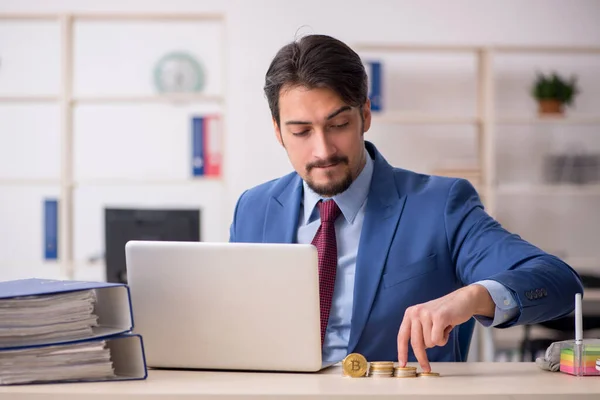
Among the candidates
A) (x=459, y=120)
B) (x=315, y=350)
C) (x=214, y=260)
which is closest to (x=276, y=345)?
(x=315, y=350)

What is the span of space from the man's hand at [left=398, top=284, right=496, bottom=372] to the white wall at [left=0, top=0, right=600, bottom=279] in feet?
12.6

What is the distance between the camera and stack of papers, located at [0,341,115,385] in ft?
4.62

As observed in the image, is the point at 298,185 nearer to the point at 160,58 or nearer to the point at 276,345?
the point at 276,345

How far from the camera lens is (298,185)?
220cm

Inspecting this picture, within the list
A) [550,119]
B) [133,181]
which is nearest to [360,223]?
[133,181]

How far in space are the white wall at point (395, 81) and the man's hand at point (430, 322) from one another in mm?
3828

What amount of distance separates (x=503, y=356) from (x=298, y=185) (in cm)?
314

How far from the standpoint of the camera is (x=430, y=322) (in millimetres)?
1468

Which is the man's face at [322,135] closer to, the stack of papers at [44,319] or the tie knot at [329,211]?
the tie knot at [329,211]

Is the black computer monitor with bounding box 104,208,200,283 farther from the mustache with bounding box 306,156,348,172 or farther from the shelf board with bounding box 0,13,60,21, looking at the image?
the shelf board with bounding box 0,13,60,21

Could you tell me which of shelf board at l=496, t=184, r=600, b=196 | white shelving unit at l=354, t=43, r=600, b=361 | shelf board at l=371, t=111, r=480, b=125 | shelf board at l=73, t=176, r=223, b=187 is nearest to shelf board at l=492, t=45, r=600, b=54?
white shelving unit at l=354, t=43, r=600, b=361

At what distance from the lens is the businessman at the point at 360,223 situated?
6.45ft

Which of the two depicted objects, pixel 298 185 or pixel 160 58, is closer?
pixel 298 185

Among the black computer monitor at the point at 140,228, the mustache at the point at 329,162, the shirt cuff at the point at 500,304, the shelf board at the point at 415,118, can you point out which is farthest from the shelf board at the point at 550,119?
the shirt cuff at the point at 500,304
